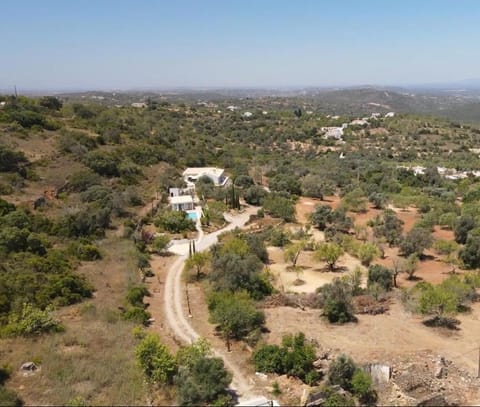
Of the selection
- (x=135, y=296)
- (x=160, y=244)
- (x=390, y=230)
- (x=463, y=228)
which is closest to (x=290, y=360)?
(x=135, y=296)

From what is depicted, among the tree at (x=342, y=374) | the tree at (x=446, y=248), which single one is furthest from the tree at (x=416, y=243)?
the tree at (x=342, y=374)

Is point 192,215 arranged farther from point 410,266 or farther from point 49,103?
point 49,103

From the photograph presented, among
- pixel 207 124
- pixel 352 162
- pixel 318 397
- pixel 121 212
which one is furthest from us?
pixel 207 124

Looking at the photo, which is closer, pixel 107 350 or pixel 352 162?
pixel 107 350

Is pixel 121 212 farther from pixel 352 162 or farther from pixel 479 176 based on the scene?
pixel 479 176

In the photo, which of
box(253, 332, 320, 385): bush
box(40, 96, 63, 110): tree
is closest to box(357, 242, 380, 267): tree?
box(253, 332, 320, 385): bush

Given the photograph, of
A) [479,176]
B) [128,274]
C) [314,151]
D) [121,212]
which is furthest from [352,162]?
[128,274]

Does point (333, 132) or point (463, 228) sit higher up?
point (333, 132)
